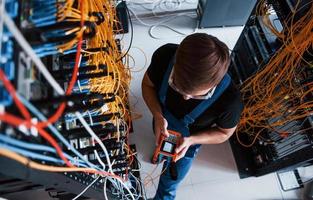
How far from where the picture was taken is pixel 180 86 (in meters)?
1.14

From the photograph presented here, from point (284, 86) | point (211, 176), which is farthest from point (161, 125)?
point (211, 176)

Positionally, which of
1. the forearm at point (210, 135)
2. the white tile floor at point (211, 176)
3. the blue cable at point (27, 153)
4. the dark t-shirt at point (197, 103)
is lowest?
the white tile floor at point (211, 176)

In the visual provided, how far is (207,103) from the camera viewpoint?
1.30m

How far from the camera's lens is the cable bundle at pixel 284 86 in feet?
4.49

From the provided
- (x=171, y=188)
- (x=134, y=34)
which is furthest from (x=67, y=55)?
(x=134, y=34)

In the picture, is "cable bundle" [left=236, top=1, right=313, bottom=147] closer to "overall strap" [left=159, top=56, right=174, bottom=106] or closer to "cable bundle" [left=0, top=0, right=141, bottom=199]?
"overall strap" [left=159, top=56, right=174, bottom=106]

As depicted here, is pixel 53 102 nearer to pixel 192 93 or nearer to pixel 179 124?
pixel 192 93

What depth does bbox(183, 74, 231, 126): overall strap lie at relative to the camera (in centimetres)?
125

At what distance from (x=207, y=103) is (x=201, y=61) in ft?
1.04

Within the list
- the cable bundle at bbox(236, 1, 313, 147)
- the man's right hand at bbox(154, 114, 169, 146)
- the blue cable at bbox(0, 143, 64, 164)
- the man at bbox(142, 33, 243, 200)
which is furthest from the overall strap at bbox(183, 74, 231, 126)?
the blue cable at bbox(0, 143, 64, 164)

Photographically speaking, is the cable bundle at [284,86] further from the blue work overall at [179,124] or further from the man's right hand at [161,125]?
the man's right hand at [161,125]

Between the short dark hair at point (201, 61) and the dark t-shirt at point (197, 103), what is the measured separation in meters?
0.24

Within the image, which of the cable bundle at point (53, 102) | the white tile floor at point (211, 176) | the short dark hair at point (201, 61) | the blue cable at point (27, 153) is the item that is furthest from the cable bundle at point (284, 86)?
the blue cable at point (27, 153)

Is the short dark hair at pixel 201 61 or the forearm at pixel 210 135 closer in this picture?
the short dark hair at pixel 201 61
